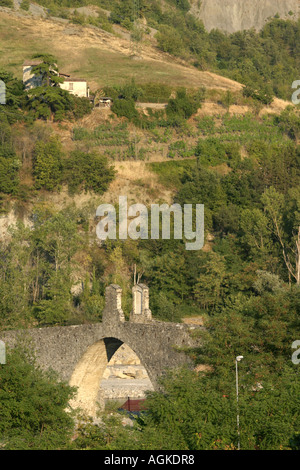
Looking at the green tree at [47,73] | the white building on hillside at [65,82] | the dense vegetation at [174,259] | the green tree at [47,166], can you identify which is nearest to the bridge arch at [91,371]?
the dense vegetation at [174,259]

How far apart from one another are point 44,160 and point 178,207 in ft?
29.1

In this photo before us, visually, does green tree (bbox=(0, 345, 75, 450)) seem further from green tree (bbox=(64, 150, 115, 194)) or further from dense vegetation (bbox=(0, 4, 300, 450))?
green tree (bbox=(64, 150, 115, 194))

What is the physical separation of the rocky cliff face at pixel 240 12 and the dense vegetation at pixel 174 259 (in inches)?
1761

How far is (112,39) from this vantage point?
8688cm

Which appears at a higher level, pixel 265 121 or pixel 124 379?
pixel 265 121

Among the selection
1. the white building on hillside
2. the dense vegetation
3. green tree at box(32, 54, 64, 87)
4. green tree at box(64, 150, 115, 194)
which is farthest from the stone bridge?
the white building on hillside

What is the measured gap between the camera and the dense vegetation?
83.5ft

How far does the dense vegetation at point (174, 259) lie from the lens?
25453mm

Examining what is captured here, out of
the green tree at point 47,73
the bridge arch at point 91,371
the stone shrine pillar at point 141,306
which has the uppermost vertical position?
the green tree at point 47,73

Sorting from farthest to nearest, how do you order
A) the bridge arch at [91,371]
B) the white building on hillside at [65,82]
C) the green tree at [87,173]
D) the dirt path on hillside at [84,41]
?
the dirt path on hillside at [84,41], the white building on hillside at [65,82], the green tree at [87,173], the bridge arch at [91,371]

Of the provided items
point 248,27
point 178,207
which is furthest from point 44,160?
point 248,27

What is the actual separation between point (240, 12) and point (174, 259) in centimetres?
9106

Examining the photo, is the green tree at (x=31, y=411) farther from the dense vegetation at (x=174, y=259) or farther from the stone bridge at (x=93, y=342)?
the stone bridge at (x=93, y=342)
